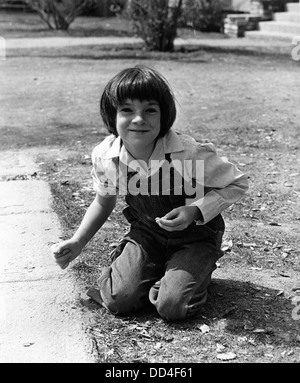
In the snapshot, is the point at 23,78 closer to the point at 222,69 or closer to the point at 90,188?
the point at 222,69

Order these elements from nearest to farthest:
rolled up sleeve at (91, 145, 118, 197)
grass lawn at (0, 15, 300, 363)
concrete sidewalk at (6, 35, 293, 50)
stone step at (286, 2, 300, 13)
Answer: grass lawn at (0, 15, 300, 363) < rolled up sleeve at (91, 145, 118, 197) < concrete sidewalk at (6, 35, 293, 50) < stone step at (286, 2, 300, 13)

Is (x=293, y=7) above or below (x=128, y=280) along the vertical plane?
above

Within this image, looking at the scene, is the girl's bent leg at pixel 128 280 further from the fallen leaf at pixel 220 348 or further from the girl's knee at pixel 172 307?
the fallen leaf at pixel 220 348

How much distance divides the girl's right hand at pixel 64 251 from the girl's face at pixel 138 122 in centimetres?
47

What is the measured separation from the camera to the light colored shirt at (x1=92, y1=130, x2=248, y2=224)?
3.10 metres

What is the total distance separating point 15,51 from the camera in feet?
40.8

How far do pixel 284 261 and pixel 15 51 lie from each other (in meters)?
9.50

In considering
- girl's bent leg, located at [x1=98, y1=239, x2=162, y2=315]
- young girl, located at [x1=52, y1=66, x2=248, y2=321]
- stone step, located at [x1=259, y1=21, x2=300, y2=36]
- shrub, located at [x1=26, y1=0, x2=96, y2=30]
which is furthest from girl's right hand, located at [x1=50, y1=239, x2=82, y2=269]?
shrub, located at [x1=26, y1=0, x2=96, y2=30]

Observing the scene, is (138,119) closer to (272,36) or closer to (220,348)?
(220,348)

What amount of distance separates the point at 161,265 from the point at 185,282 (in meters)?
0.22

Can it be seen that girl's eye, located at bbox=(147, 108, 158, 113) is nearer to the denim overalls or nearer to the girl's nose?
the girl's nose

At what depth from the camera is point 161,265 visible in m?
3.27

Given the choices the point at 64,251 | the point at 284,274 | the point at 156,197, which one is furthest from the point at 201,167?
the point at 284,274

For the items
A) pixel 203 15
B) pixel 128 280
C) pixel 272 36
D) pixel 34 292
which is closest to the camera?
pixel 128 280
